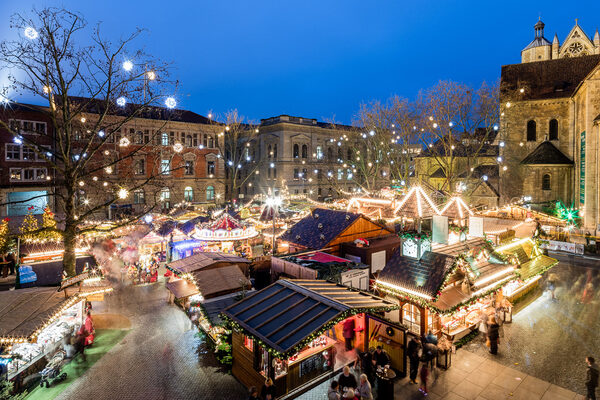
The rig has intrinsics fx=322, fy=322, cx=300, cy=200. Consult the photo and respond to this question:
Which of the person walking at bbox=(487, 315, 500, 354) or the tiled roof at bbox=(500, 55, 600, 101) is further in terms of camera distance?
the tiled roof at bbox=(500, 55, 600, 101)

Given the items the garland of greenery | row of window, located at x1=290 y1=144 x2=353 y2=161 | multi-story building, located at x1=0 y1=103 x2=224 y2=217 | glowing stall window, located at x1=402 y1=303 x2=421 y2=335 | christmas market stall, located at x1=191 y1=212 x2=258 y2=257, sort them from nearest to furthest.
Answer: the garland of greenery, glowing stall window, located at x1=402 y1=303 x2=421 y2=335, christmas market stall, located at x1=191 y1=212 x2=258 y2=257, multi-story building, located at x1=0 y1=103 x2=224 y2=217, row of window, located at x1=290 y1=144 x2=353 y2=161

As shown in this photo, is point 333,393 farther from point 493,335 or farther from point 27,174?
point 27,174

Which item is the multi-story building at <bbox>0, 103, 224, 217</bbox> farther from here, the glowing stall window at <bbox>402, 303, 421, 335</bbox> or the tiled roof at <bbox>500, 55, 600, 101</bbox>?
the tiled roof at <bbox>500, 55, 600, 101</bbox>

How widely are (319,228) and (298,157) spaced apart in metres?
39.1

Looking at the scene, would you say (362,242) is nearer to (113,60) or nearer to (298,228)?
(298,228)

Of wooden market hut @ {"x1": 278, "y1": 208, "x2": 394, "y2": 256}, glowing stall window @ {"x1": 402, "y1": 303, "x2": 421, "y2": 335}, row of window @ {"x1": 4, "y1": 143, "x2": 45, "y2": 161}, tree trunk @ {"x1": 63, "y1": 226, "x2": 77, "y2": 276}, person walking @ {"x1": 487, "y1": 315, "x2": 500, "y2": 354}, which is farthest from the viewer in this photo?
row of window @ {"x1": 4, "y1": 143, "x2": 45, "y2": 161}

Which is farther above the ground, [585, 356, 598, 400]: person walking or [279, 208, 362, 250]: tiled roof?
[279, 208, 362, 250]: tiled roof

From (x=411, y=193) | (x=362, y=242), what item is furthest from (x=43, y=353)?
(x=411, y=193)

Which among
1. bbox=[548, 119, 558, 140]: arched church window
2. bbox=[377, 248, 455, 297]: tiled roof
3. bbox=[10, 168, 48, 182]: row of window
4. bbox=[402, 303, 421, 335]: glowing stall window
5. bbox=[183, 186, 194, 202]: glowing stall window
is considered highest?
bbox=[548, 119, 558, 140]: arched church window

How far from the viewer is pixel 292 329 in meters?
7.46

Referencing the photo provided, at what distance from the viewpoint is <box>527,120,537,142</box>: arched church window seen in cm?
3668

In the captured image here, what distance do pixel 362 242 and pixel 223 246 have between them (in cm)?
1048

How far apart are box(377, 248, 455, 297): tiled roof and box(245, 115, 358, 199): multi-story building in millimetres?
40402

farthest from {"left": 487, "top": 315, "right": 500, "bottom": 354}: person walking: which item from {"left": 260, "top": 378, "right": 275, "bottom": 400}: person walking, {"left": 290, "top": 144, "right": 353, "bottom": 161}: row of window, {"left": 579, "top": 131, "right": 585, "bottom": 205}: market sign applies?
{"left": 290, "top": 144, "right": 353, "bottom": 161}: row of window
